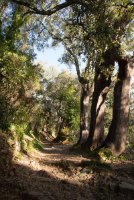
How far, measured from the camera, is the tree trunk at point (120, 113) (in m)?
14.9

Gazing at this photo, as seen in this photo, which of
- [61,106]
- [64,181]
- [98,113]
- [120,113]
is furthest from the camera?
[61,106]

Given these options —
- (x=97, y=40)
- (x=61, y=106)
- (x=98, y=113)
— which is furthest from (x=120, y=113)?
(x=61, y=106)

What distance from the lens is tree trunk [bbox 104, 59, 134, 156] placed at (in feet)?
48.9

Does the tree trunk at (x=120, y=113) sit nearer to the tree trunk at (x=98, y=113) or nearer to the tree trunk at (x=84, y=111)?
the tree trunk at (x=98, y=113)

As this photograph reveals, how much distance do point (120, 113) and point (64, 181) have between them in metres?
6.64

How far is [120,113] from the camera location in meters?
15.4

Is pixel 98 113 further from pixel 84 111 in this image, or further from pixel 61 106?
pixel 61 106

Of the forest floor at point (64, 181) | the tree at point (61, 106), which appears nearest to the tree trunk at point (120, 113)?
the forest floor at point (64, 181)

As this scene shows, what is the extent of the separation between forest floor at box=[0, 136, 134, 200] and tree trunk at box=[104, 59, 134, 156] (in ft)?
10.1

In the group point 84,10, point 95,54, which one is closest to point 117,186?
point 95,54

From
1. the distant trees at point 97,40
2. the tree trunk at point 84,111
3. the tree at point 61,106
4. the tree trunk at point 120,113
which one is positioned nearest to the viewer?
the distant trees at point 97,40

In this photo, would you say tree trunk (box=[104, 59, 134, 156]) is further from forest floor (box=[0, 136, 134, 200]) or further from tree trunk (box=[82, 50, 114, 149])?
forest floor (box=[0, 136, 134, 200])

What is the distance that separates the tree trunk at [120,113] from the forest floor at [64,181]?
3083 millimetres

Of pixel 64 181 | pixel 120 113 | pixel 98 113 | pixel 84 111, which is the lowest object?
pixel 64 181
